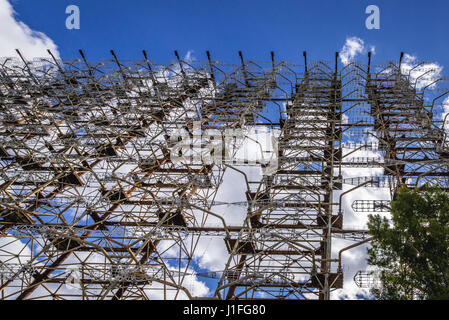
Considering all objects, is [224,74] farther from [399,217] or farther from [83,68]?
[399,217]

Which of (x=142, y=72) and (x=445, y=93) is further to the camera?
(x=142, y=72)

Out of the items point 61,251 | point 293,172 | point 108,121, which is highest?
point 108,121

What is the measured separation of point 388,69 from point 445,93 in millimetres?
5389

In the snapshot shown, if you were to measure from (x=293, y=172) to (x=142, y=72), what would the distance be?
18.0 metres

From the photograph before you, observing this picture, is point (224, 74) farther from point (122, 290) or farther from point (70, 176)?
point (122, 290)

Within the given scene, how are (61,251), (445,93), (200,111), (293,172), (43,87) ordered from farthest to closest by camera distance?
(43,87) < (200,111) < (445,93) < (293,172) < (61,251)

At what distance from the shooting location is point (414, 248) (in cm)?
1005

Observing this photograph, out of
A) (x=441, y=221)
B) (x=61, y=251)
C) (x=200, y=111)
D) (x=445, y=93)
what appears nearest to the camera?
(x=441, y=221)

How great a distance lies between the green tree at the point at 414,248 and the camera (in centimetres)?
958

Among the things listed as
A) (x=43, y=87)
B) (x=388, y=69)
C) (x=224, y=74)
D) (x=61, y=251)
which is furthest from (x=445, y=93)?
(x=43, y=87)

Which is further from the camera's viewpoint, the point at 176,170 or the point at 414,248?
the point at 176,170

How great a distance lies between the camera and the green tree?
9.58 m

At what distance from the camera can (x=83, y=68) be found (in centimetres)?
3638

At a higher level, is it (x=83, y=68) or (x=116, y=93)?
(x=83, y=68)
